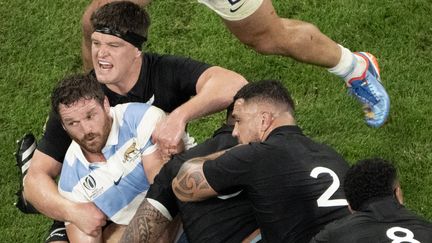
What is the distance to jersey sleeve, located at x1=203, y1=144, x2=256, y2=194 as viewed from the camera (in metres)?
5.12

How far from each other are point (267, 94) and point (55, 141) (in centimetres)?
144

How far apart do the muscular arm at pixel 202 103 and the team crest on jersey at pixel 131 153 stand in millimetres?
146

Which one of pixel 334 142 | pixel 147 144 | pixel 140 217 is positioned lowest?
pixel 334 142

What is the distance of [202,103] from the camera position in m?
5.78

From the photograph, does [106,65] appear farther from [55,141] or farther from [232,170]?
[232,170]

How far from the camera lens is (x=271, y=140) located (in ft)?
17.1

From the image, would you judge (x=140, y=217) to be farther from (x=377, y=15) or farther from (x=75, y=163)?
(x=377, y=15)

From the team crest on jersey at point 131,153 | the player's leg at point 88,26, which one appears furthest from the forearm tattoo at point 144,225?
the player's leg at point 88,26

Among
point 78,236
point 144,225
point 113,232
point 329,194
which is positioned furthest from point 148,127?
point 329,194

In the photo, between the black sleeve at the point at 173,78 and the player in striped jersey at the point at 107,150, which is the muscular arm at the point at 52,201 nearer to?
the player in striped jersey at the point at 107,150

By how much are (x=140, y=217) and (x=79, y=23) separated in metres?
3.65

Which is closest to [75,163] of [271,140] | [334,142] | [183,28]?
[271,140]

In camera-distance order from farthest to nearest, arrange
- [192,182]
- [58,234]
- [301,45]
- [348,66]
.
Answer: [348,66]
[301,45]
[58,234]
[192,182]

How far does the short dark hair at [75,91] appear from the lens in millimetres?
5648
